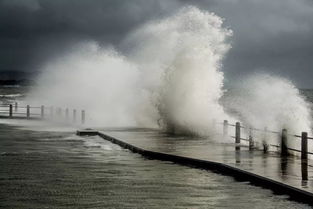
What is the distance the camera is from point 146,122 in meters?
45.9

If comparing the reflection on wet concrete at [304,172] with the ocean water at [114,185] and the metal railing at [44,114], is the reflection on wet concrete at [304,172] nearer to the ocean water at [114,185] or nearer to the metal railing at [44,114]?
the ocean water at [114,185]

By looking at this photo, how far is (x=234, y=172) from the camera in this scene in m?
16.1

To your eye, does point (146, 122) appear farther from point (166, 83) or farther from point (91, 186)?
point (91, 186)

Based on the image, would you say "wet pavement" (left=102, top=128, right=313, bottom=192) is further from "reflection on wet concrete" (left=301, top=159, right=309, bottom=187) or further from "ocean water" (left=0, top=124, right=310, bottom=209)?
"ocean water" (left=0, top=124, right=310, bottom=209)

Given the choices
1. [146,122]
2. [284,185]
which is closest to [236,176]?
[284,185]

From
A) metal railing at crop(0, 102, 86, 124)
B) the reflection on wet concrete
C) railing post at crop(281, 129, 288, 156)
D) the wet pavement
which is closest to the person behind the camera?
the reflection on wet concrete

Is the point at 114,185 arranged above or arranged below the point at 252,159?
below

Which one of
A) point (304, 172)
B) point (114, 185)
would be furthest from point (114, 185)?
point (304, 172)

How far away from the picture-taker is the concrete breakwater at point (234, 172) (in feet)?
40.8

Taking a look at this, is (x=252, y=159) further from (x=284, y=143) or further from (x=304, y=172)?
(x=304, y=172)

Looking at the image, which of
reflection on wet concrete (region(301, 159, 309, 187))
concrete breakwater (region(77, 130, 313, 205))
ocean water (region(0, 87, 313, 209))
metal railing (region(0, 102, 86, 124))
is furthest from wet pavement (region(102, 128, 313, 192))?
metal railing (region(0, 102, 86, 124))

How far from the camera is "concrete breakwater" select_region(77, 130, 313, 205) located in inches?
489

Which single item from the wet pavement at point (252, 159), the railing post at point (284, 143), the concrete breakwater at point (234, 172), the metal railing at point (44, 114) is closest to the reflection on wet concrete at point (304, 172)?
the wet pavement at point (252, 159)

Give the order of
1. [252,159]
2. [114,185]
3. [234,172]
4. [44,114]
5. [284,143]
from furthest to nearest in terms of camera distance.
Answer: [44,114] → [284,143] → [252,159] → [234,172] → [114,185]
